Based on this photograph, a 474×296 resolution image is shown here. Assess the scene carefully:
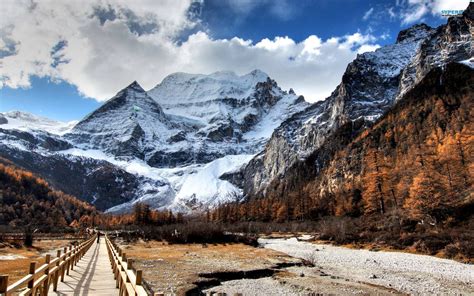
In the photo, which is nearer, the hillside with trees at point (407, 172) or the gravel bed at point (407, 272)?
the gravel bed at point (407, 272)

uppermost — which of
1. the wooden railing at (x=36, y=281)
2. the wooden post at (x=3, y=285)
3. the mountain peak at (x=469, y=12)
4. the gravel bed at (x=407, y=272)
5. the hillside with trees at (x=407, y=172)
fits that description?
the mountain peak at (x=469, y=12)

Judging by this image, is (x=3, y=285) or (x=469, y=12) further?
(x=469, y=12)

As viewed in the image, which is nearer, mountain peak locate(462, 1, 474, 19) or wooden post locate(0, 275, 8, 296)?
wooden post locate(0, 275, 8, 296)

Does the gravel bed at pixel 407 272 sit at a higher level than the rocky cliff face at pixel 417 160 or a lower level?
lower

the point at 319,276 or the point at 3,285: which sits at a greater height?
the point at 3,285

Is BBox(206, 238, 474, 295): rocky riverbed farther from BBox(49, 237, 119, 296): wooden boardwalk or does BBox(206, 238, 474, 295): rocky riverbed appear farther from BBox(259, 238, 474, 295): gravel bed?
BBox(49, 237, 119, 296): wooden boardwalk

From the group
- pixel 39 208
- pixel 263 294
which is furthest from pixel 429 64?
pixel 39 208


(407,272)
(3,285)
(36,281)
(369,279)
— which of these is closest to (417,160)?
(407,272)

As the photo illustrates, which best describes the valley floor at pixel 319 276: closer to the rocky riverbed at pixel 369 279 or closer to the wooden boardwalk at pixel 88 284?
the rocky riverbed at pixel 369 279

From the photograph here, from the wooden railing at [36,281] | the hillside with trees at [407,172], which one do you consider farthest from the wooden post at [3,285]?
the hillside with trees at [407,172]

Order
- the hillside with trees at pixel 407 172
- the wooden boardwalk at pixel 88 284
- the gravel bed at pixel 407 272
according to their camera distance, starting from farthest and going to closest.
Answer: the hillside with trees at pixel 407 172 < the gravel bed at pixel 407 272 < the wooden boardwalk at pixel 88 284

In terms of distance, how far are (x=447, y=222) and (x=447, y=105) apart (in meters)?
64.9

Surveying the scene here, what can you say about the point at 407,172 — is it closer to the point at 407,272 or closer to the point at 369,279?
the point at 407,272

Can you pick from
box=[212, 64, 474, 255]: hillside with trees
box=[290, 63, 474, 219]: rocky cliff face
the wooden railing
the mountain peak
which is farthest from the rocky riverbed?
the mountain peak
